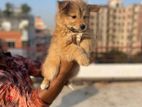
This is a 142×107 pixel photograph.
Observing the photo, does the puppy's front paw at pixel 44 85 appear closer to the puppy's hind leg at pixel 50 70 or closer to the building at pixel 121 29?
the puppy's hind leg at pixel 50 70

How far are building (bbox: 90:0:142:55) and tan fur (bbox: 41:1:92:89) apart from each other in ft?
7.74

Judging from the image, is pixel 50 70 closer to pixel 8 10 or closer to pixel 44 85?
pixel 44 85

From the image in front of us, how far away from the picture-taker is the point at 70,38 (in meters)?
1.08

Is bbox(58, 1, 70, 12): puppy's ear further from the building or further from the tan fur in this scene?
the building

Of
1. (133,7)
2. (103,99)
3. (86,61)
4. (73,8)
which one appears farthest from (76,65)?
(133,7)

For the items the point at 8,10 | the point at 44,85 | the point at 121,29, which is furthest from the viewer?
the point at 8,10

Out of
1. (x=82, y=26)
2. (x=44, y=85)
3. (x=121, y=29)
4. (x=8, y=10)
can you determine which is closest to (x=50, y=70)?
(x=44, y=85)

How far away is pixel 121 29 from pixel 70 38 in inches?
110

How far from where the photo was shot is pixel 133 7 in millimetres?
3553

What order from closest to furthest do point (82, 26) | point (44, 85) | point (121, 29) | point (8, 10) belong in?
point (82, 26)
point (44, 85)
point (121, 29)
point (8, 10)

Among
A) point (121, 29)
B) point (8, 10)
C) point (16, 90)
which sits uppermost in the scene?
point (16, 90)

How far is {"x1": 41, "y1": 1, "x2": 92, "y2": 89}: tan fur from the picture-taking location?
107 cm

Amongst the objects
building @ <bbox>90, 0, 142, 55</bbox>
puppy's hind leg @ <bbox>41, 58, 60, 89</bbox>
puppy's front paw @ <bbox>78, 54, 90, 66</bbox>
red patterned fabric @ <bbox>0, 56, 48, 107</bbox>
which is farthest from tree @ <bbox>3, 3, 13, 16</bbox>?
puppy's front paw @ <bbox>78, 54, 90, 66</bbox>

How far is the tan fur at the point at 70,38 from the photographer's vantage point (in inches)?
42.1
